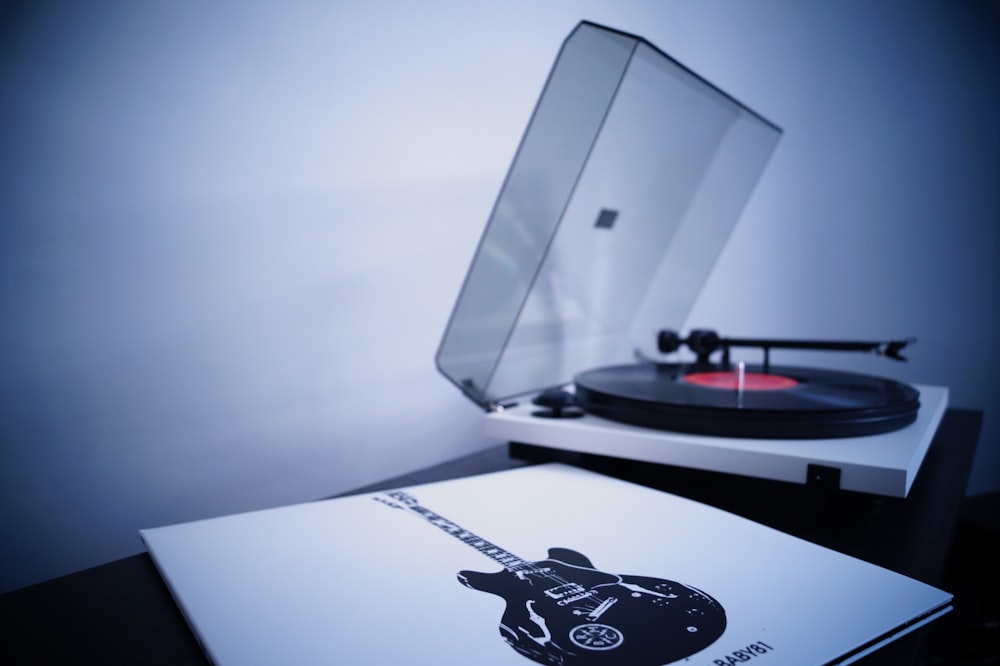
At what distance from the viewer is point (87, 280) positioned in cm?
74

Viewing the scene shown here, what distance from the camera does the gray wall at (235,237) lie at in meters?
0.70

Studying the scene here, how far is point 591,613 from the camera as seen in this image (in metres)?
0.44

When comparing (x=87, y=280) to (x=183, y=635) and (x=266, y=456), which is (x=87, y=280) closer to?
(x=266, y=456)

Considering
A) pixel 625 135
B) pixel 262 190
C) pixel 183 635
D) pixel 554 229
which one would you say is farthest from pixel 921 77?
pixel 183 635

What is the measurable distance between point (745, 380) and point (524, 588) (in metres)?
0.74

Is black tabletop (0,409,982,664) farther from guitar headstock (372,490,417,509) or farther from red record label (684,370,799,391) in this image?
red record label (684,370,799,391)

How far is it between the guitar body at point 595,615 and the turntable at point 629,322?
266 mm

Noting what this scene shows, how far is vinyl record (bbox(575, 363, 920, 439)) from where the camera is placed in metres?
0.72

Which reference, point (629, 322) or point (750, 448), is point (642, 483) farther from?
point (629, 322)

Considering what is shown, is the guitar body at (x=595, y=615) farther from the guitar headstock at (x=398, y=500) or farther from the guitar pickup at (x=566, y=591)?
the guitar headstock at (x=398, y=500)

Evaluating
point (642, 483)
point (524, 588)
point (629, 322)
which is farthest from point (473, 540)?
point (629, 322)

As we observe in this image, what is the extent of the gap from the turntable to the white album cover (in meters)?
0.12

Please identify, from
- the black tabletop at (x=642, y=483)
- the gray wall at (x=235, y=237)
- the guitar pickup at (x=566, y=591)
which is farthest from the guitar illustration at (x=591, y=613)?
the gray wall at (x=235, y=237)

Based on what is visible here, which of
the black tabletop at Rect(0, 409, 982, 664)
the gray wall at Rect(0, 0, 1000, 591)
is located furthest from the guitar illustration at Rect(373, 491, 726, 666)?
the gray wall at Rect(0, 0, 1000, 591)
